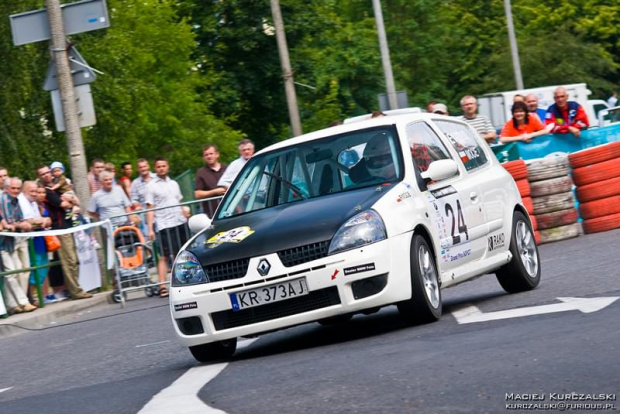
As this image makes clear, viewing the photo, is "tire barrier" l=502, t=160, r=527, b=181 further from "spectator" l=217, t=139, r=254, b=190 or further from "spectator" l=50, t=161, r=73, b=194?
"spectator" l=50, t=161, r=73, b=194

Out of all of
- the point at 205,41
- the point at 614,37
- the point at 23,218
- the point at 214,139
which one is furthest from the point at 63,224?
the point at 614,37

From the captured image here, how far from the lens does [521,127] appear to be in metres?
20.6

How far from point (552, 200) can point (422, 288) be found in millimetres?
9144

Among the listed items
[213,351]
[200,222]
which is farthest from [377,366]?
[200,222]

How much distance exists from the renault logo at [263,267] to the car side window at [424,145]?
1722 millimetres

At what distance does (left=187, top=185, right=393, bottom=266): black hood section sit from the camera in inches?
395

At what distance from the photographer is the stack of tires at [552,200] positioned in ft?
62.7

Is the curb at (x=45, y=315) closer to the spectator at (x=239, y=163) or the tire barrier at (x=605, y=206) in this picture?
the spectator at (x=239, y=163)

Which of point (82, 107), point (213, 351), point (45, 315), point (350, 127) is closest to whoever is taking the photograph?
point (213, 351)

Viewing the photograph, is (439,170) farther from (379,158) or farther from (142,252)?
(142,252)

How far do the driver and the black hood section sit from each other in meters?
0.25

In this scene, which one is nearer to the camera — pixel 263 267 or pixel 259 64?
pixel 263 267

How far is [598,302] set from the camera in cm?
1032

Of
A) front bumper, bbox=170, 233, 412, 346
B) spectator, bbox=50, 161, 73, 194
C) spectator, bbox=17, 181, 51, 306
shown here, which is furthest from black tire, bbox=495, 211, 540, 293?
spectator, bbox=50, 161, 73, 194
